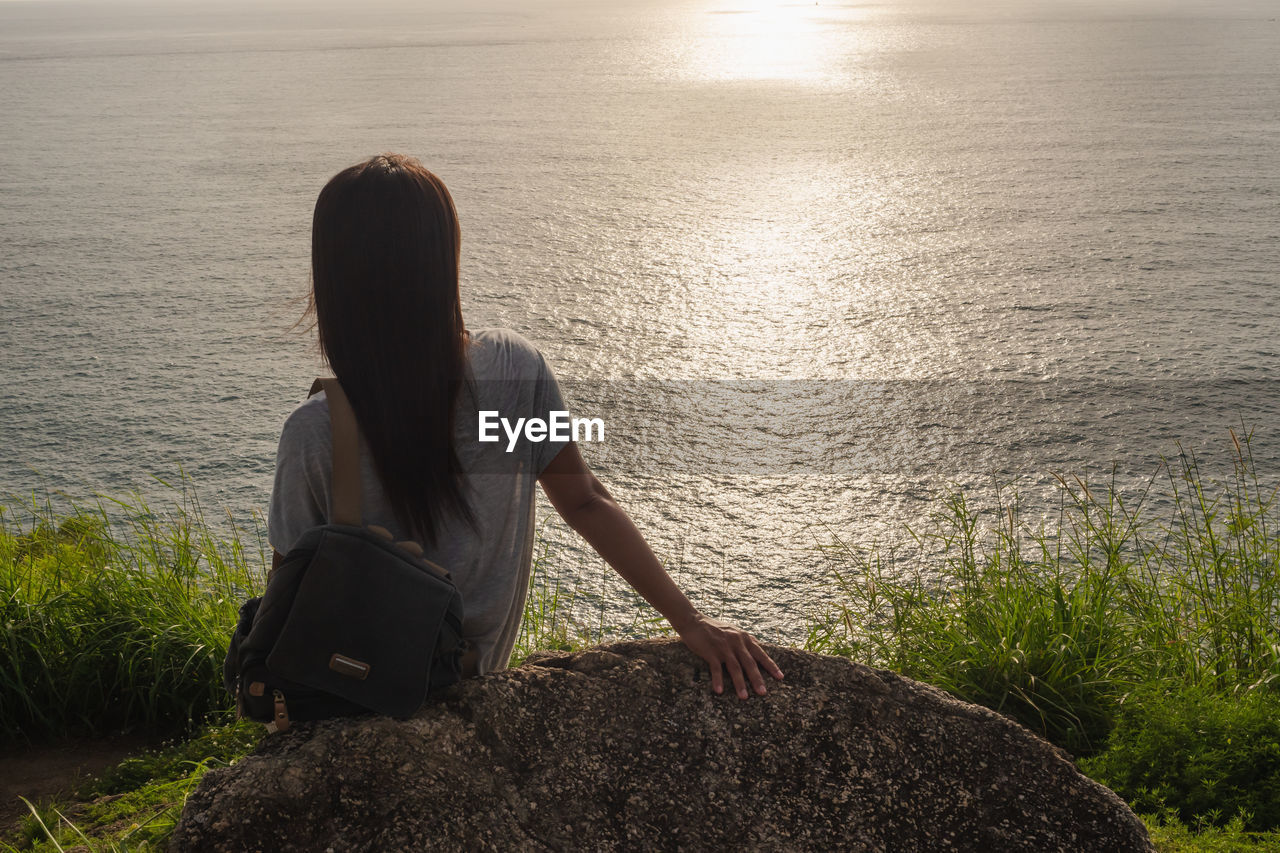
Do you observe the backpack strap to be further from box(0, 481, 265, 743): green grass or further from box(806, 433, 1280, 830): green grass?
box(806, 433, 1280, 830): green grass

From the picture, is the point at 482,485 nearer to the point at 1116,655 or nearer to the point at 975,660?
the point at 975,660

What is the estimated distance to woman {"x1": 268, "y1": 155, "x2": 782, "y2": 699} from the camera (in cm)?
160

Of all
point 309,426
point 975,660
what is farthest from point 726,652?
point 975,660

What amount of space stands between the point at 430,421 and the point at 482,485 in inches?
6.9

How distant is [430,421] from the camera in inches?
64.8

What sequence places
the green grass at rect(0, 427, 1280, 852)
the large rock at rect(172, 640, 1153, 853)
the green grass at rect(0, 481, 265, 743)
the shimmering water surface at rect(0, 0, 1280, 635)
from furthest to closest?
the shimmering water surface at rect(0, 0, 1280, 635), the green grass at rect(0, 481, 265, 743), the green grass at rect(0, 427, 1280, 852), the large rock at rect(172, 640, 1153, 853)

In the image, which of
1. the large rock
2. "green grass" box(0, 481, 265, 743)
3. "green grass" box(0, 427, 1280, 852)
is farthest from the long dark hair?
"green grass" box(0, 481, 265, 743)

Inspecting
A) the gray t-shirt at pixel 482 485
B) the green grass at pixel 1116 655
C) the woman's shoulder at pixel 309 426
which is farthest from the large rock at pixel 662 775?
the green grass at pixel 1116 655

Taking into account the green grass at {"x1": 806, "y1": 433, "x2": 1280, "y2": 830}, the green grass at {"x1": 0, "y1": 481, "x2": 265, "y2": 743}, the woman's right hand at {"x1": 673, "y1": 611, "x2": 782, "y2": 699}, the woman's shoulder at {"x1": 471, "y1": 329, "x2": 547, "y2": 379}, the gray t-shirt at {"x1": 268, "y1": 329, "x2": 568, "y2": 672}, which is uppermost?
the woman's shoulder at {"x1": 471, "y1": 329, "x2": 547, "y2": 379}

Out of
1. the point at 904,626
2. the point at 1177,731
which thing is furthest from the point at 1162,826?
the point at 904,626

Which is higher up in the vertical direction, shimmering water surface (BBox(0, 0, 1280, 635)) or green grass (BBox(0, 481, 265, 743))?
shimmering water surface (BBox(0, 0, 1280, 635))

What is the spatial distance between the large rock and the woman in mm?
115

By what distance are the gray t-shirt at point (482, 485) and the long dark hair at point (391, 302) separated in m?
0.06

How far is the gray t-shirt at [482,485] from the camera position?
63.9 inches
